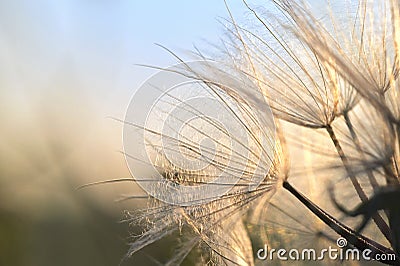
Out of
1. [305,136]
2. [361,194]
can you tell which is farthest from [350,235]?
[305,136]

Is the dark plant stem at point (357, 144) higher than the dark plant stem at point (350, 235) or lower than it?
higher

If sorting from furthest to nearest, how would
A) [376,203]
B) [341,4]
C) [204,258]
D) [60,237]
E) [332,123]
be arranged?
[60,237] → [204,258] → [341,4] → [332,123] → [376,203]

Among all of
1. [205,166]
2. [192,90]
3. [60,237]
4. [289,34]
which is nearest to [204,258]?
[205,166]

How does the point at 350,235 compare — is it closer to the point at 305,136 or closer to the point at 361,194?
the point at 361,194

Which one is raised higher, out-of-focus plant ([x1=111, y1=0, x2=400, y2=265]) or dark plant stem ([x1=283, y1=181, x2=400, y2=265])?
out-of-focus plant ([x1=111, y1=0, x2=400, y2=265])

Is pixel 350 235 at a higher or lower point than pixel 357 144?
lower

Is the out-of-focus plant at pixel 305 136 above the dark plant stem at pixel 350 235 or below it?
above

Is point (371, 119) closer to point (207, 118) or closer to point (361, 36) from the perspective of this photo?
point (361, 36)

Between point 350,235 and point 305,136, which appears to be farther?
point 305,136
